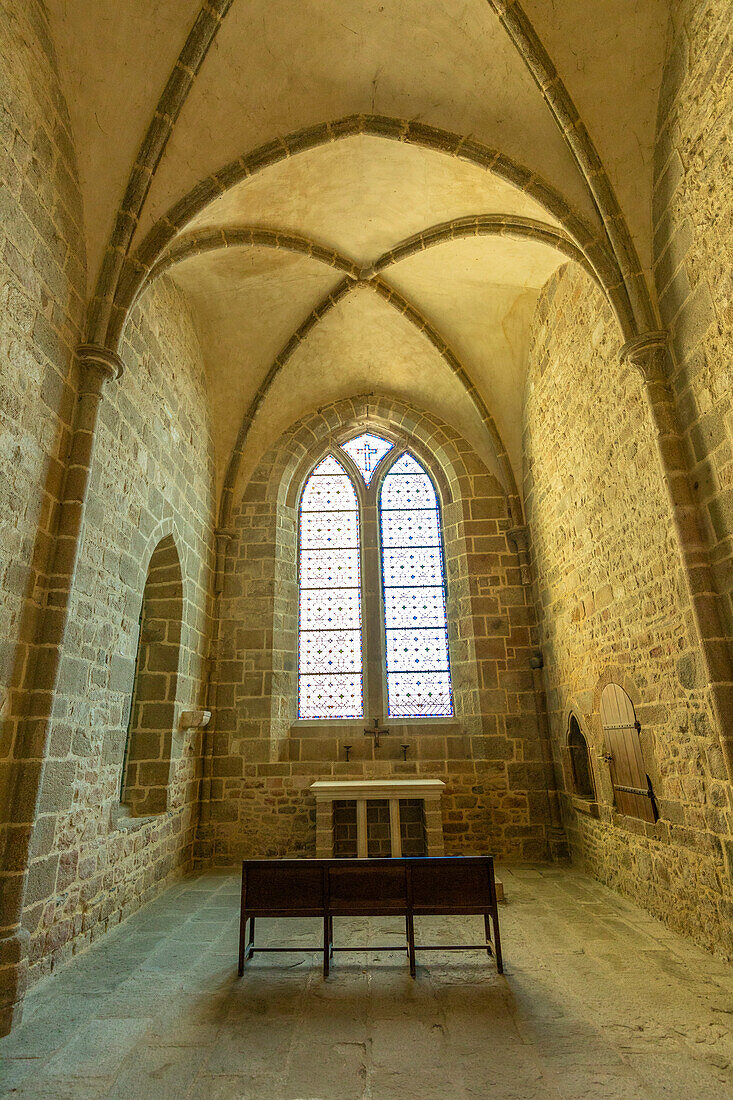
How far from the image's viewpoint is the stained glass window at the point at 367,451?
28.3 feet

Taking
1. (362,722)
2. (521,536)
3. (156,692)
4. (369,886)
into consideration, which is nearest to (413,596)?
(521,536)

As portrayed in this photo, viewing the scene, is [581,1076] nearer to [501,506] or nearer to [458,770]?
[458,770]

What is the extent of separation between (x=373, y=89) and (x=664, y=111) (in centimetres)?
229

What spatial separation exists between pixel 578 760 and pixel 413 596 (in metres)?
2.73

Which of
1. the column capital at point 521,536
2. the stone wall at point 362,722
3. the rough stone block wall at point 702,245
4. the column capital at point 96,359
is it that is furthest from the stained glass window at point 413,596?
the column capital at point 96,359

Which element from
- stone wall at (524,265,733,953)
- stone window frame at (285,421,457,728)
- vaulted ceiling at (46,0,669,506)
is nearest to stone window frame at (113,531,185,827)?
stone window frame at (285,421,457,728)

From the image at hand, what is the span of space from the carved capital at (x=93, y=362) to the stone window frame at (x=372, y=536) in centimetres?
397

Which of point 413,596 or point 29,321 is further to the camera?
point 413,596

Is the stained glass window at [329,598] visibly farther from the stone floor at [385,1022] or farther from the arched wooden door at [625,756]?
the stone floor at [385,1022]

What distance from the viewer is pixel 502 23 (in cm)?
444

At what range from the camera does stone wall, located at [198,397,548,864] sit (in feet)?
22.3

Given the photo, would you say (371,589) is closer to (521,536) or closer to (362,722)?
(362,722)

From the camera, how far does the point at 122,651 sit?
4910 mm

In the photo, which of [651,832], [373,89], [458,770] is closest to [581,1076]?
[651,832]
